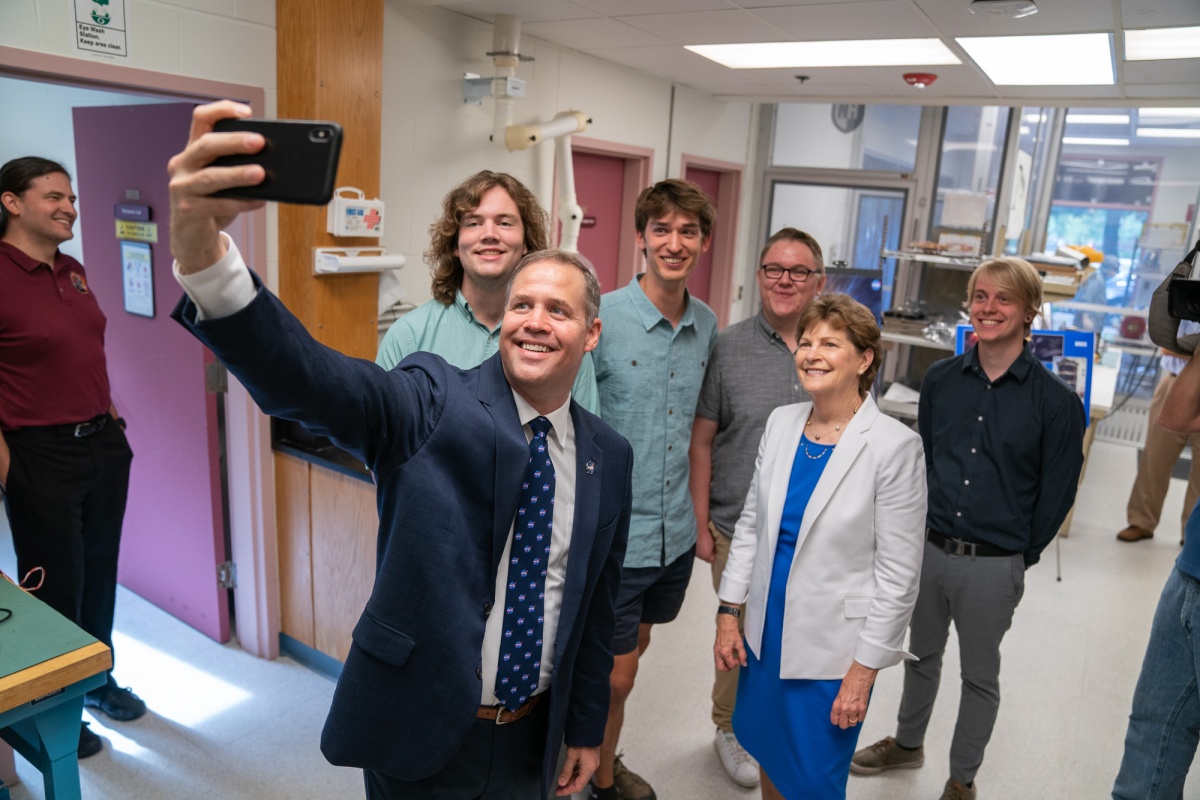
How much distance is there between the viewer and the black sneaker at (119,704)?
8.59 ft

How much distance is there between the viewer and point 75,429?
2383mm

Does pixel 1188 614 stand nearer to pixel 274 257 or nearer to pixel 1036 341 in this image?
pixel 1036 341

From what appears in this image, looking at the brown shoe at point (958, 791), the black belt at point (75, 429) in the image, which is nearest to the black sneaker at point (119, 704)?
the black belt at point (75, 429)

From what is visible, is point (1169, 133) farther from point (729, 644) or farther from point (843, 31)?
point (729, 644)

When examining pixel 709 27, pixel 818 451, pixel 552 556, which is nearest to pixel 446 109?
pixel 709 27

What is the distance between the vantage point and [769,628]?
185 cm

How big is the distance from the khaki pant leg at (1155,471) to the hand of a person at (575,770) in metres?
4.23

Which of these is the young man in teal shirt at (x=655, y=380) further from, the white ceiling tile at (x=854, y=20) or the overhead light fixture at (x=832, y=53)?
the overhead light fixture at (x=832, y=53)

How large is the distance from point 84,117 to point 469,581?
2.82m

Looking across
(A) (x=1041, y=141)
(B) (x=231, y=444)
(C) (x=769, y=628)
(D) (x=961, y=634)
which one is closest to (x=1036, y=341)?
(D) (x=961, y=634)

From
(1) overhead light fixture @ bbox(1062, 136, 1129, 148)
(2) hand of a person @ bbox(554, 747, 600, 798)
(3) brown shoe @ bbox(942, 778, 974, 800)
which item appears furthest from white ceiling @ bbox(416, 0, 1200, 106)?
(1) overhead light fixture @ bbox(1062, 136, 1129, 148)

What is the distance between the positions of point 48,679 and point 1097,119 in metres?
8.03

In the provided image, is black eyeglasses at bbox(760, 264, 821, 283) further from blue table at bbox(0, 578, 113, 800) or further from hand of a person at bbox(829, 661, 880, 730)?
blue table at bbox(0, 578, 113, 800)

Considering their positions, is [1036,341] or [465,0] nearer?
[465,0]
